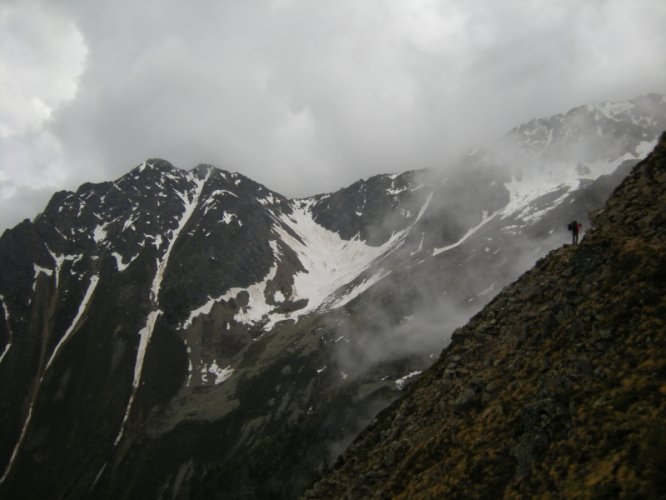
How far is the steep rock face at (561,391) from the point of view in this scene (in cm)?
1642

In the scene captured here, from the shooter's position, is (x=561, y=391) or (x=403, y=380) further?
(x=403, y=380)

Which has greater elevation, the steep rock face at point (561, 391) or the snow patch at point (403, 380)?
the steep rock face at point (561, 391)

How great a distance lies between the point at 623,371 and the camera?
18297mm

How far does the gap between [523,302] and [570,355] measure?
33.9 feet

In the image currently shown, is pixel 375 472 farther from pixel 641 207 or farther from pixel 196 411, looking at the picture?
pixel 196 411

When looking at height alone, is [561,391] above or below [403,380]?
above

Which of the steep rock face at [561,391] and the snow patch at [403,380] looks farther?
the snow patch at [403,380]

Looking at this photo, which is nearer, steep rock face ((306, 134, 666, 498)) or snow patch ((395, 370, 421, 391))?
steep rock face ((306, 134, 666, 498))

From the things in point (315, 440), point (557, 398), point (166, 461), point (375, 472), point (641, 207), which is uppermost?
point (641, 207)

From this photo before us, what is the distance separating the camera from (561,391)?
2012cm

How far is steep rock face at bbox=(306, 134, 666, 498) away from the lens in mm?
16422

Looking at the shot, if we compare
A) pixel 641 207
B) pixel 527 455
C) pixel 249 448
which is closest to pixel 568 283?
pixel 641 207

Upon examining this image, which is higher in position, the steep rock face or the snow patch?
the steep rock face

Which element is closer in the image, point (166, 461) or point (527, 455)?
point (527, 455)
